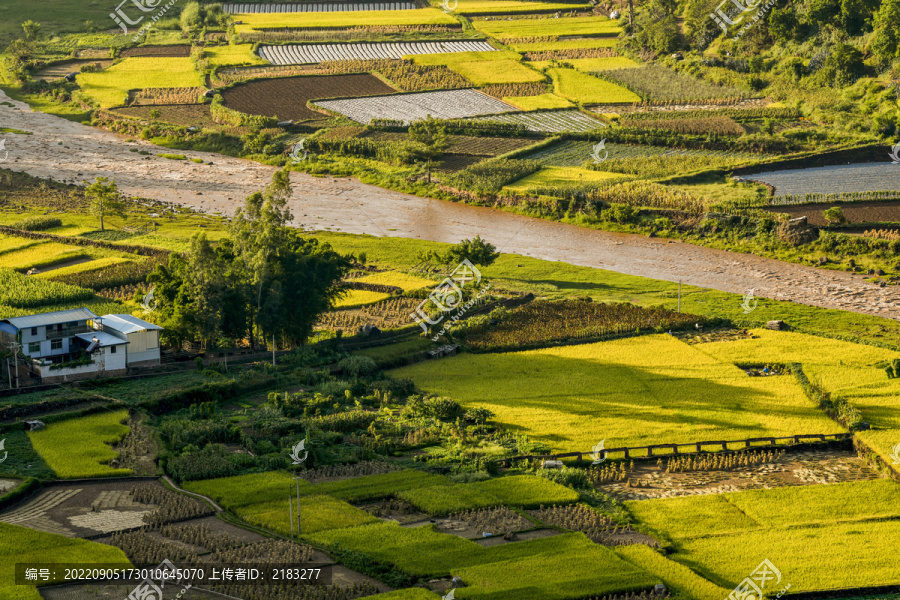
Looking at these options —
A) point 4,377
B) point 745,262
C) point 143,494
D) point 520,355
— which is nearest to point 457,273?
point 520,355

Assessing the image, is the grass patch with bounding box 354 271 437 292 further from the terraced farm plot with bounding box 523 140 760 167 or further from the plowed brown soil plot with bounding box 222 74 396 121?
the plowed brown soil plot with bounding box 222 74 396 121

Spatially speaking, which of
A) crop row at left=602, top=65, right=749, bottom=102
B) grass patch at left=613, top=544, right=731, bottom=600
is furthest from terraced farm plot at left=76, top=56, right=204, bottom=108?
grass patch at left=613, top=544, right=731, bottom=600

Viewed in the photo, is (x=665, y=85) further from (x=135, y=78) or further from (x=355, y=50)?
(x=135, y=78)

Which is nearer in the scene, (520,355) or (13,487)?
(13,487)

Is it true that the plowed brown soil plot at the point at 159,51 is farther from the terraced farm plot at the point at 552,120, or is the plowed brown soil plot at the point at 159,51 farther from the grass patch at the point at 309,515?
the grass patch at the point at 309,515

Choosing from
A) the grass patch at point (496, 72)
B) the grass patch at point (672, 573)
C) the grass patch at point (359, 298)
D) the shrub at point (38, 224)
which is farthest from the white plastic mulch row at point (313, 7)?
the grass patch at point (672, 573)

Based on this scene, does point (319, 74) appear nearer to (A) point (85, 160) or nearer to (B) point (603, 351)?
(A) point (85, 160)
